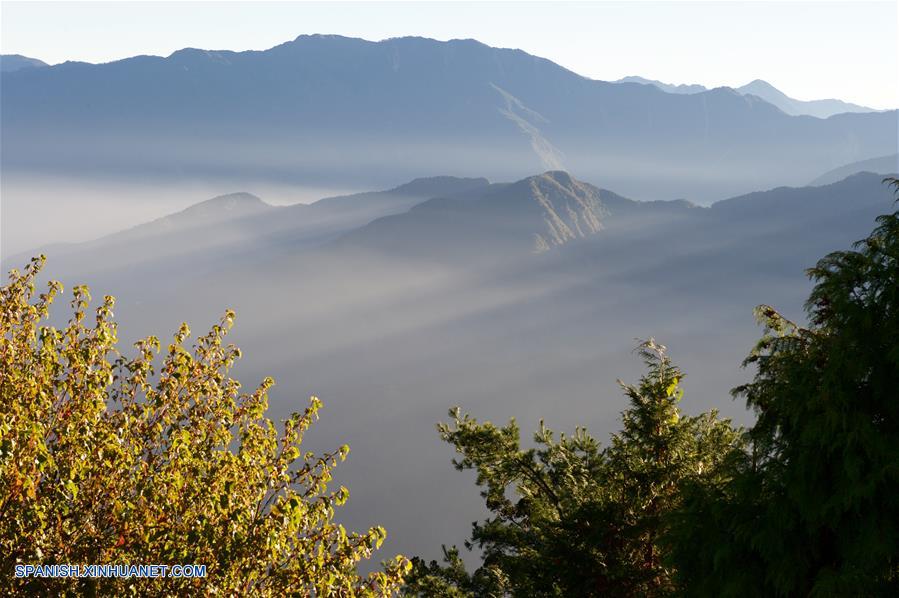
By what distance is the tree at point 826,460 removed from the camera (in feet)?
34.0

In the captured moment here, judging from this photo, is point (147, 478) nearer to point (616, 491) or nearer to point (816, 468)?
point (816, 468)

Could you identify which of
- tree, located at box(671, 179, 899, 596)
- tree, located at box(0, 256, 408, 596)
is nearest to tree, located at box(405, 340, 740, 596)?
tree, located at box(671, 179, 899, 596)

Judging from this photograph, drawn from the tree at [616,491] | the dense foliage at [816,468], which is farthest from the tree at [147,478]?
the dense foliage at [816,468]

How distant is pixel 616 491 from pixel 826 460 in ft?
29.3

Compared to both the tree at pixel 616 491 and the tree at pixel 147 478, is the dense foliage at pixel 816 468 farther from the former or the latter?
the tree at pixel 147 478

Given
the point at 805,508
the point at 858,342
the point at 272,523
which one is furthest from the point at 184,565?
the point at 858,342

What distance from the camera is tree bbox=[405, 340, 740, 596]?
16.2 meters

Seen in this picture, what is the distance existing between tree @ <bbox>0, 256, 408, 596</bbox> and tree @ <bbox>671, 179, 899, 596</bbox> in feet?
19.5

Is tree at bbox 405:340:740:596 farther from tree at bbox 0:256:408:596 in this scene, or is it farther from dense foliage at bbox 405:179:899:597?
tree at bbox 0:256:408:596

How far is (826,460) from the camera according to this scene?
1082 cm

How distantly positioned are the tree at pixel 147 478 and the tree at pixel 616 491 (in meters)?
4.69

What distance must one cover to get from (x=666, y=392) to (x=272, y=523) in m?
10.2

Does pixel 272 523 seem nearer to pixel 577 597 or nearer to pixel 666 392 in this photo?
pixel 577 597

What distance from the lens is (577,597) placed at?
1634cm
